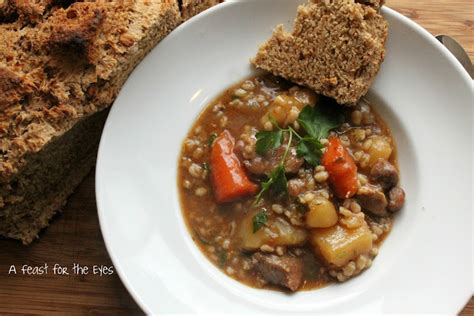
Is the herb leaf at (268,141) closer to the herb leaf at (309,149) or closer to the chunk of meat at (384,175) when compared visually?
the herb leaf at (309,149)

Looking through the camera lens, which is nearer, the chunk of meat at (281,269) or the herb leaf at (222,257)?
the chunk of meat at (281,269)

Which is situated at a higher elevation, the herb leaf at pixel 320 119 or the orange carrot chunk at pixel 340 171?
the herb leaf at pixel 320 119

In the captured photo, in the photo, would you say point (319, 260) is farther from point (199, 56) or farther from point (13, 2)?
point (13, 2)

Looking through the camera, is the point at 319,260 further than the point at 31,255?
No

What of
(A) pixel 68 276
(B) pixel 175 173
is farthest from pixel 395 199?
(A) pixel 68 276

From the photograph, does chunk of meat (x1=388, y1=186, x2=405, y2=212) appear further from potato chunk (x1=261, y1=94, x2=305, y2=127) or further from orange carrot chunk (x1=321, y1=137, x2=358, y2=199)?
potato chunk (x1=261, y1=94, x2=305, y2=127)

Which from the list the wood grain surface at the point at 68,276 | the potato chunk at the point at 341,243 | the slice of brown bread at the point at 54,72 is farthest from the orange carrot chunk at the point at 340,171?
the slice of brown bread at the point at 54,72

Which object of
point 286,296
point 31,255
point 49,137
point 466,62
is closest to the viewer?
point 49,137

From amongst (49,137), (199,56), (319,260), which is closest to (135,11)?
(199,56)
